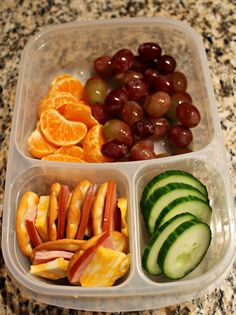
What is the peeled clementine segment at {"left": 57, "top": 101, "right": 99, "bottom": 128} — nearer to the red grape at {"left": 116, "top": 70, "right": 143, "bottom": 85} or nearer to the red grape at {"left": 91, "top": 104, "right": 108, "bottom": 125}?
the red grape at {"left": 91, "top": 104, "right": 108, "bottom": 125}

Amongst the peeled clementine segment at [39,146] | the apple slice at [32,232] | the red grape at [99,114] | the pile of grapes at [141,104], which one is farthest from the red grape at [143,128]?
the apple slice at [32,232]

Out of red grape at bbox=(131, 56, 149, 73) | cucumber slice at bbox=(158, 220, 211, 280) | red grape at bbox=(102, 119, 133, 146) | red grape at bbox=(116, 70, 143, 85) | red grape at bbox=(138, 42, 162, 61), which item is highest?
red grape at bbox=(138, 42, 162, 61)

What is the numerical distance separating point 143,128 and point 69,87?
0.86 feet

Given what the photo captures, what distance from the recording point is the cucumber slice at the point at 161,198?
3.37 ft

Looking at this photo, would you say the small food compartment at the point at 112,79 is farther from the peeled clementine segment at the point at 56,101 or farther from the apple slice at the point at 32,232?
the apple slice at the point at 32,232

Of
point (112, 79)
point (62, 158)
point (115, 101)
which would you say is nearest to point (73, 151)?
point (62, 158)

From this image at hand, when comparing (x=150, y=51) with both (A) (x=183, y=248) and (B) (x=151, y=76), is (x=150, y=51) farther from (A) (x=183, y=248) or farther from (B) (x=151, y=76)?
(A) (x=183, y=248)

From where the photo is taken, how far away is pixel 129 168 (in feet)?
3.55

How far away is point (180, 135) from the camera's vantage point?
3.80 ft

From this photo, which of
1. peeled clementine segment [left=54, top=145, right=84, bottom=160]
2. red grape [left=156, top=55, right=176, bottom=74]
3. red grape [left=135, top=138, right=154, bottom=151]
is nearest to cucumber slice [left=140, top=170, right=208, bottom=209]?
red grape [left=135, top=138, right=154, bottom=151]

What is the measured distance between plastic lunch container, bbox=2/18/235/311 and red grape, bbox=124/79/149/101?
5.7 inches

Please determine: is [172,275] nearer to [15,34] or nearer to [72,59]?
[72,59]

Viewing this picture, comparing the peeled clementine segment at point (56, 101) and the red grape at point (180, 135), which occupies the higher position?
the peeled clementine segment at point (56, 101)

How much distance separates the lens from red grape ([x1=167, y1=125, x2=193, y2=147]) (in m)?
1.16
